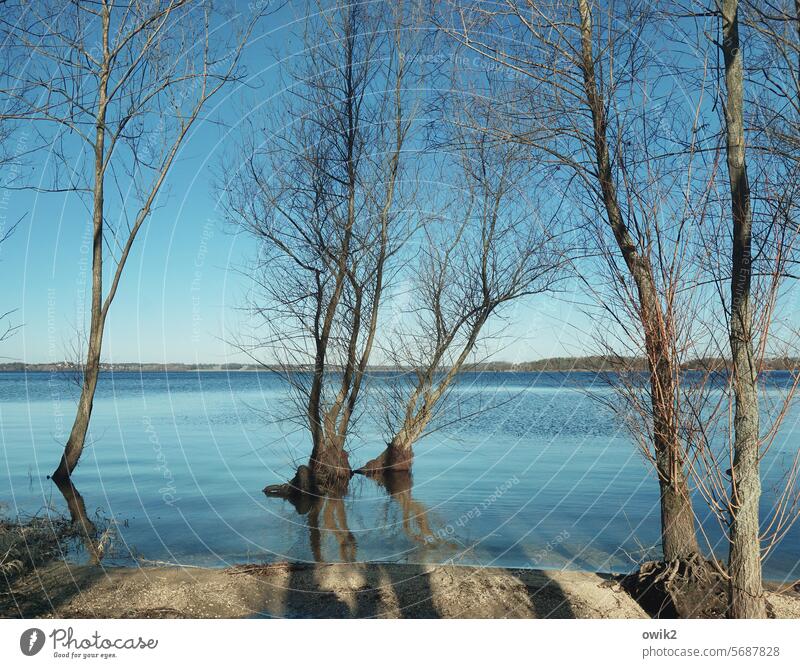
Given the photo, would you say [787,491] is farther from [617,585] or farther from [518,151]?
[518,151]

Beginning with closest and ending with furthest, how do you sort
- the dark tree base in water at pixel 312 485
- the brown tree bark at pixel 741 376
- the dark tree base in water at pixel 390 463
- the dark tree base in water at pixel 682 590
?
the brown tree bark at pixel 741 376 → the dark tree base in water at pixel 682 590 → the dark tree base in water at pixel 312 485 → the dark tree base in water at pixel 390 463

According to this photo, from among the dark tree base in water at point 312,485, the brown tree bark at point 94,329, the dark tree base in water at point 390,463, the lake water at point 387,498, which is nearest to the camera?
the lake water at point 387,498

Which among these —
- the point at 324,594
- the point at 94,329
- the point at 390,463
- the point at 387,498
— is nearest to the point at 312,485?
the point at 387,498

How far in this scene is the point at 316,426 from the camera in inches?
437

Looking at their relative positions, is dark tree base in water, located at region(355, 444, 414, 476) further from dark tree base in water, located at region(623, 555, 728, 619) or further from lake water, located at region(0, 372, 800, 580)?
dark tree base in water, located at region(623, 555, 728, 619)

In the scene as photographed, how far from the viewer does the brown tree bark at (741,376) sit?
A: 169 inches

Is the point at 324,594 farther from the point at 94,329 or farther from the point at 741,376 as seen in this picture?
the point at 94,329

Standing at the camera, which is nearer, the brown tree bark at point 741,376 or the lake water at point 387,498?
the brown tree bark at point 741,376
